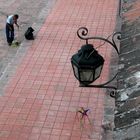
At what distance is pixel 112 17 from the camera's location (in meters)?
14.8

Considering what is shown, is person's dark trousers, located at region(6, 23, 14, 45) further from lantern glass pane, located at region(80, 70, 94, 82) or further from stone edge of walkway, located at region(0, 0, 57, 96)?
lantern glass pane, located at region(80, 70, 94, 82)

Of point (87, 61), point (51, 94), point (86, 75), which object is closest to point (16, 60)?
point (51, 94)

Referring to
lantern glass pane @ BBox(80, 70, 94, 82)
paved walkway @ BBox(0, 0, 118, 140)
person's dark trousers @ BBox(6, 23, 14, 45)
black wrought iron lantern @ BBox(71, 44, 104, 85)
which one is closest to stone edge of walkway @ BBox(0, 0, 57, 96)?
paved walkway @ BBox(0, 0, 118, 140)

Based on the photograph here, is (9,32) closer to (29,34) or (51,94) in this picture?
(29,34)

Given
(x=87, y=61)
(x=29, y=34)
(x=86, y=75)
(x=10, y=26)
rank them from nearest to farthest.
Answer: (x=87, y=61) < (x=86, y=75) < (x=29, y=34) < (x=10, y=26)

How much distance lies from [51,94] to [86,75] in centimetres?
484

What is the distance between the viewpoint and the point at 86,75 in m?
5.30

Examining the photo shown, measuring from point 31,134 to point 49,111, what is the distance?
929mm

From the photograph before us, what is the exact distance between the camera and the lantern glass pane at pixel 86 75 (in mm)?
5198

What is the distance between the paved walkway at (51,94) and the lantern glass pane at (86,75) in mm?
3285

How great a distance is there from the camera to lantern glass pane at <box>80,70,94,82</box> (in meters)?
5.20

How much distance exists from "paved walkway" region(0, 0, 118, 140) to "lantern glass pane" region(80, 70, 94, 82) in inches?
129

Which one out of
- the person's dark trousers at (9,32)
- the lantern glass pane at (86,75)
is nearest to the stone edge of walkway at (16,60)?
the person's dark trousers at (9,32)

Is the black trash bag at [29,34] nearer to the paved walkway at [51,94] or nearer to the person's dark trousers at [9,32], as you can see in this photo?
the paved walkway at [51,94]
